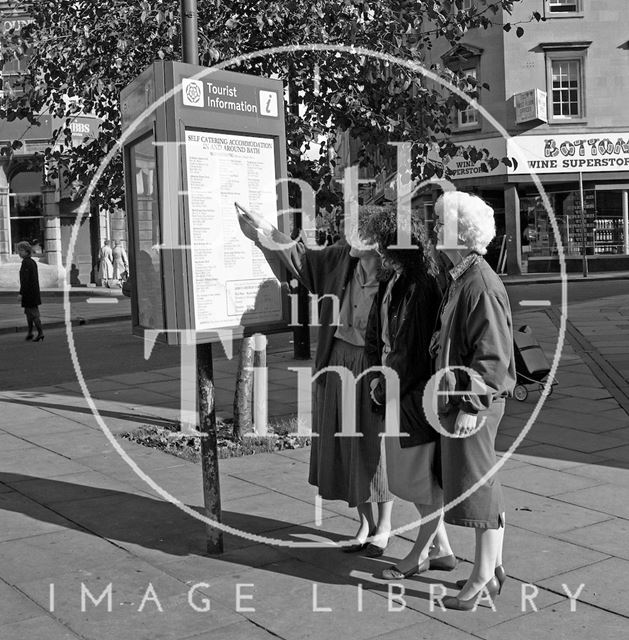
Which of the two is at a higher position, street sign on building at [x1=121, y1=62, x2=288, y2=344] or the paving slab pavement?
street sign on building at [x1=121, y1=62, x2=288, y2=344]

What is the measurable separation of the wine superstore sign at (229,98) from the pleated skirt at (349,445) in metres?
1.36

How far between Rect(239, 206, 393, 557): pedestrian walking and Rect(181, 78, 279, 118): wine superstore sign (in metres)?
0.60

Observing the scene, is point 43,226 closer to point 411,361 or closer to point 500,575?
point 411,361

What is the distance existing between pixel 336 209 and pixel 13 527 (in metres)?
4.14

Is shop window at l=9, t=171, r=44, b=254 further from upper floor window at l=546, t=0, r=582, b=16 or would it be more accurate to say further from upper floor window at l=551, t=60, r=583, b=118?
upper floor window at l=546, t=0, r=582, b=16

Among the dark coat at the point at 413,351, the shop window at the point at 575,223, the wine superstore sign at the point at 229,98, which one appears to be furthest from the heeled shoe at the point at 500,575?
the shop window at the point at 575,223

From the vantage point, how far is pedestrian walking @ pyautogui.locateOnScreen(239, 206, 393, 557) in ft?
16.2

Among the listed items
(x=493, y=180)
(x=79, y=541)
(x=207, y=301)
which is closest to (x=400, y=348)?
(x=207, y=301)

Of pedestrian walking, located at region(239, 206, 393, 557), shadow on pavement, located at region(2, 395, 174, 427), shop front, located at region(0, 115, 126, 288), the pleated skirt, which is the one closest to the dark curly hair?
pedestrian walking, located at region(239, 206, 393, 557)

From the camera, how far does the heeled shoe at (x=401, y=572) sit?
4.64 m

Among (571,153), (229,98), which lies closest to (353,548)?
(229,98)

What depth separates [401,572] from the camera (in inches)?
183

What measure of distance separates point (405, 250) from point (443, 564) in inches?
62.8

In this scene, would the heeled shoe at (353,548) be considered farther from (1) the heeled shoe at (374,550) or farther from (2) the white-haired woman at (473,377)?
(2) the white-haired woman at (473,377)
